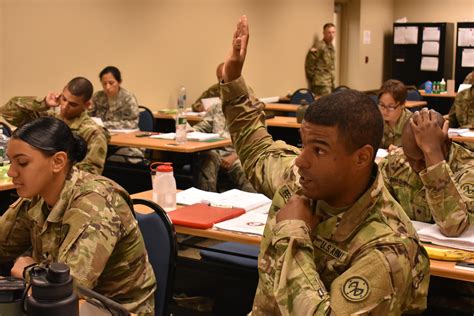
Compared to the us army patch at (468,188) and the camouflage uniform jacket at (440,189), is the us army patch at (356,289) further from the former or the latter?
the us army patch at (468,188)

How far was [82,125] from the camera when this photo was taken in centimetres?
466

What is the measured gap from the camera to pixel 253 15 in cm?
966

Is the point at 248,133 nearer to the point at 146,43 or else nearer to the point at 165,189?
the point at 165,189

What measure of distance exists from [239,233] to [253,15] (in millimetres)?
6983

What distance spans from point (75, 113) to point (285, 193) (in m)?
3.15

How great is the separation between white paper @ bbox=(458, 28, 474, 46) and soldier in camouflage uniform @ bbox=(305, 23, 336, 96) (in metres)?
2.50

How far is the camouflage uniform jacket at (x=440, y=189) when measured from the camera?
2730mm

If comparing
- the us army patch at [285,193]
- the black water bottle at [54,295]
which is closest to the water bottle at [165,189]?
the us army patch at [285,193]

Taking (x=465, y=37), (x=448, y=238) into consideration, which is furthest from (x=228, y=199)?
(x=465, y=37)

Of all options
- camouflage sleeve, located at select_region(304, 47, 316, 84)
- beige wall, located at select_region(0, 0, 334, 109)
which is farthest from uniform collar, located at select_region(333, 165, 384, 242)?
camouflage sleeve, located at select_region(304, 47, 316, 84)

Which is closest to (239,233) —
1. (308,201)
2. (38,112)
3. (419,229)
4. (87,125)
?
(419,229)

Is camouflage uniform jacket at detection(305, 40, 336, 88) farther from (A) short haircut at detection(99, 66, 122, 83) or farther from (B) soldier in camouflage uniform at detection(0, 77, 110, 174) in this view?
(B) soldier in camouflage uniform at detection(0, 77, 110, 174)

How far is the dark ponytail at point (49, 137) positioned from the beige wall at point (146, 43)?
427 cm

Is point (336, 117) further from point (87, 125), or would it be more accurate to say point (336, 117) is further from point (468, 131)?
point (468, 131)
